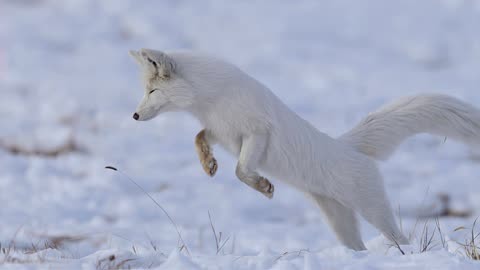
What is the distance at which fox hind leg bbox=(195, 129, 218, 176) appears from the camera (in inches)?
159

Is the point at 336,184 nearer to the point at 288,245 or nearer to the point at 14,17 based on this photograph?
the point at 288,245

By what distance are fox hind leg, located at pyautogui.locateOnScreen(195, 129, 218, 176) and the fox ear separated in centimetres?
40

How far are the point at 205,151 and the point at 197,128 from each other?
547 centimetres

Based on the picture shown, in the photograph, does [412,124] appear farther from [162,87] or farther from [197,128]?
[197,128]

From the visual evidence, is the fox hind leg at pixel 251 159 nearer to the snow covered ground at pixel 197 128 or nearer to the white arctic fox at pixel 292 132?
the white arctic fox at pixel 292 132

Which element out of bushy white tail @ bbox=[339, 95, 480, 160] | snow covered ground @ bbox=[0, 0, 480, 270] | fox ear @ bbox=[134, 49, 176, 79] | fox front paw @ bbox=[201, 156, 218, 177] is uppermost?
fox ear @ bbox=[134, 49, 176, 79]

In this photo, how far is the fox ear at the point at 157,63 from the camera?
12.7 ft

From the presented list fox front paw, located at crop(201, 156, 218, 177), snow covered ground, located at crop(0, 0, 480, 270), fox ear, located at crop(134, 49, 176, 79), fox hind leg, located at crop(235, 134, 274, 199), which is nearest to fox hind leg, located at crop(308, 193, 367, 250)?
snow covered ground, located at crop(0, 0, 480, 270)

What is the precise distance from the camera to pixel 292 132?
412 cm

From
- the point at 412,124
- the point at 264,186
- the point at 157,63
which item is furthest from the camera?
the point at 412,124

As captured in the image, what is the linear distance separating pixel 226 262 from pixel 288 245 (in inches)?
103

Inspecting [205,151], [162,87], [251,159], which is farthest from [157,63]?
[251,159]

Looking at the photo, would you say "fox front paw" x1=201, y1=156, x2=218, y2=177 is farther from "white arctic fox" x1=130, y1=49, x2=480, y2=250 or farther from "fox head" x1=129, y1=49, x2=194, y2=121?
"fox head" x1=129, y1=49, x2=194, y2=121

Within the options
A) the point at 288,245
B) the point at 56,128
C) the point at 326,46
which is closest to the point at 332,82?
the point at 326,46
